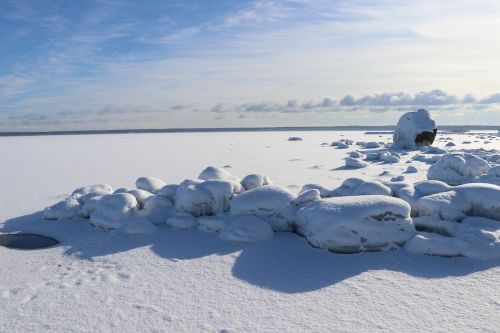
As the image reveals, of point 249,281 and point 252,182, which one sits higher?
point 252,182

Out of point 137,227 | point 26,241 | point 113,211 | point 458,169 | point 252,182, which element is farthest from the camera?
point 458,169

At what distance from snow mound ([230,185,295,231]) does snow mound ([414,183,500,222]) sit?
5.73 ft

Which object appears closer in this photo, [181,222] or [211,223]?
[211,223]

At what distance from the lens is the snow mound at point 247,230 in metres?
5.22

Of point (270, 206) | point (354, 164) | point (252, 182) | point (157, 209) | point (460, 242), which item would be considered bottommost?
point (354, 164)

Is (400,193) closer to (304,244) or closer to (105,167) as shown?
(304,244)

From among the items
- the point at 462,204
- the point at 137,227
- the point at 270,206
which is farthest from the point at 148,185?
the point at 462,204

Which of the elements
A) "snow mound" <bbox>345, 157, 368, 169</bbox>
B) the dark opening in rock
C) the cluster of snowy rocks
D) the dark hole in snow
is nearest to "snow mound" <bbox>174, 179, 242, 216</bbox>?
the cluster of snowy rocks

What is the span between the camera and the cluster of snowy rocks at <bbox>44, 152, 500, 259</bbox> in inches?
185

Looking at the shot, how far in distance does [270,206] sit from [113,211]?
2.32 m

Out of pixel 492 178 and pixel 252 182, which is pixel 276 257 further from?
pixel 492 178

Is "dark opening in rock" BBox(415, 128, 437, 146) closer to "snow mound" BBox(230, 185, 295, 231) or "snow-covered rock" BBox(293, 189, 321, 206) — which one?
"snow-covered rock" BBox(293, 189, 321, 206)

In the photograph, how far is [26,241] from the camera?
5.55 metres

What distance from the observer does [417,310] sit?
3393 millimetres
